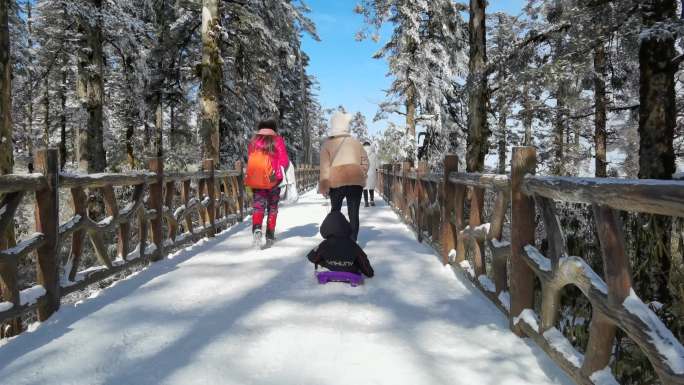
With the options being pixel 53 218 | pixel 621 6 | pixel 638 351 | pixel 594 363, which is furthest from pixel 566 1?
pixel 53 218

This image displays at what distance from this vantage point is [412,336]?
133 inches

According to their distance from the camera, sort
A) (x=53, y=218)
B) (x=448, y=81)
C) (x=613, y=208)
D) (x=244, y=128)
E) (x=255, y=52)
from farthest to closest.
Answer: (x=448, y=81), (x=244, y=128), (x=255, y=52), (x=53, y=218), (x=613, y=208)

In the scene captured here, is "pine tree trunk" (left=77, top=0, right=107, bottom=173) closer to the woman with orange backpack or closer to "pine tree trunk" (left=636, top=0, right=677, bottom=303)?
the woman with orange backpack

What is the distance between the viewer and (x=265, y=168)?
677 centimetres

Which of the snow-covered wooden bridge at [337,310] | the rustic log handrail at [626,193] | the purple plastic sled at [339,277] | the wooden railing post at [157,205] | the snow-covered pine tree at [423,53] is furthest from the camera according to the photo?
the snow-covered pine tree at [423,53]

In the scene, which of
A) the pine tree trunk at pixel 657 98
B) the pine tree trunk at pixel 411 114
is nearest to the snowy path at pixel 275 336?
the pine tree trunk at pixel 657 98

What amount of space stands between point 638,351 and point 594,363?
1.12 meters

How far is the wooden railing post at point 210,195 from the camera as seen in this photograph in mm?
8492

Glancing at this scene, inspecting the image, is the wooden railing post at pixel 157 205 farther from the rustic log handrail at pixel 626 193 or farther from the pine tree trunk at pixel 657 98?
the pine tree trunk at pixel 657 98

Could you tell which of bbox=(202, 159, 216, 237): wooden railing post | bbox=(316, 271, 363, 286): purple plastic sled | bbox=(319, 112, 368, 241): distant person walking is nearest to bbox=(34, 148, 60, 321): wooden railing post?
bbox=(316, 271, 363, 286): purple plastic sled

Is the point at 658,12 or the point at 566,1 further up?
the point at 566,1

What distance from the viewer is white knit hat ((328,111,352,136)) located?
573 centimetres

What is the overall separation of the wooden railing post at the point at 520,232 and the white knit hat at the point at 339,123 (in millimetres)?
2605

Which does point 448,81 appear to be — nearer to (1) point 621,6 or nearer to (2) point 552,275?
(1) point 621,6
